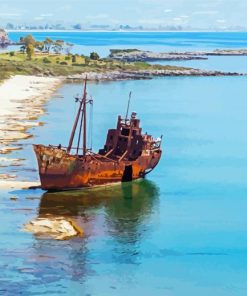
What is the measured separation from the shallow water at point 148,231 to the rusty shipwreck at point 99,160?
79 centimetres

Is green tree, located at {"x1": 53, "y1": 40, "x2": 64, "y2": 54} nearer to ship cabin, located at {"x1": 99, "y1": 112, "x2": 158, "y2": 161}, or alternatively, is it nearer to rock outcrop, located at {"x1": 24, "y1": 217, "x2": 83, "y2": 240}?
ship cabin, located at {"x1": 99, "y1": 112, "x2": 158, "y2": 161}

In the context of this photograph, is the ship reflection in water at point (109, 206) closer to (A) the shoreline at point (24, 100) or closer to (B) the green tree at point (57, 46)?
(A) the shoreline at point (24, 100)

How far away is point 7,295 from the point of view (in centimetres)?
3047

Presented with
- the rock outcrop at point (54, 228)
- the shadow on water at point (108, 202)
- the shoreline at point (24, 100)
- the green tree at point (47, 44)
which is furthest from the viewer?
the green tree at point (47, 44)

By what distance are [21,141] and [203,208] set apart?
22485mm

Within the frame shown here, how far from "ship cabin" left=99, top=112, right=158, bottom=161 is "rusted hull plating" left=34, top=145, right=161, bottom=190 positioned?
62cm

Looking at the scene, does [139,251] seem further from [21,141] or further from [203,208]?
[21,141]

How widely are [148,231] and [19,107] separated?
49202 millimetres

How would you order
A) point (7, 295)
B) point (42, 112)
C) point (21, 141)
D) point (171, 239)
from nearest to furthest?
point (7, 295) < point (171, 239) < point (21, 141) < point (42, 112)

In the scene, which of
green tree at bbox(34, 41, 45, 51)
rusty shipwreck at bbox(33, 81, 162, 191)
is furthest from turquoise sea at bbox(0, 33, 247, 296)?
green tree at bbox(34, 41, 45, 51)

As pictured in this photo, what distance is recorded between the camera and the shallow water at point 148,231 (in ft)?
108

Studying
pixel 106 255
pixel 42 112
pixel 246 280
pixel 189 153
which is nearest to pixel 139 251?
pixel 106 255

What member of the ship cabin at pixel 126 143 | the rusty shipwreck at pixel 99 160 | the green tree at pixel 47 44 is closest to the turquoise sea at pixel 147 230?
the rusty shipwreck at pixel 99 160

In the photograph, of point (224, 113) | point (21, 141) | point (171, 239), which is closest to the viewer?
point (171, 239)
